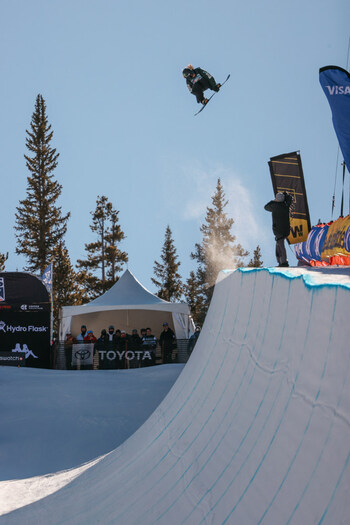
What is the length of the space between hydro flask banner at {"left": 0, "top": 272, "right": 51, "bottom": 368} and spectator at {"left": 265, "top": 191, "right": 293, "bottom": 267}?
8.56 m

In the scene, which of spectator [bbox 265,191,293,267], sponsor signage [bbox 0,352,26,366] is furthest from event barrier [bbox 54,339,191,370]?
spectator [bbox 265,191,293,267]

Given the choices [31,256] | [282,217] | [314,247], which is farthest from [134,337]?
[31,256]

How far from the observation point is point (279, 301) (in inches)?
143

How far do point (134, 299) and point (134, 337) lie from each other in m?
5.48

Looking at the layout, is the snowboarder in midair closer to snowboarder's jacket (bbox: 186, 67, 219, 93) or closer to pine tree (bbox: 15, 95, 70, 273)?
snowboarder's jacket (bbox: 186, 67, 219, 93)

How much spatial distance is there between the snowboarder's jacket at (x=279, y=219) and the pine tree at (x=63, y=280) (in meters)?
38.1

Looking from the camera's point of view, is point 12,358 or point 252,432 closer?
point 252,432

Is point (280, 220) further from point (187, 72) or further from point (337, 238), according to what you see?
point (187, 72)

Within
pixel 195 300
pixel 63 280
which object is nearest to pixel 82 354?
pixel 63 280

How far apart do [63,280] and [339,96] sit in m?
36.9

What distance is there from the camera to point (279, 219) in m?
10.3

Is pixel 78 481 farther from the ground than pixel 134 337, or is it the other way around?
pixel 134 337

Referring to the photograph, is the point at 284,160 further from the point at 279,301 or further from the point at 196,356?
the point at 279,301

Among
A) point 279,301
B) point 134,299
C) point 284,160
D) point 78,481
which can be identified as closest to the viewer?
point 279,301
